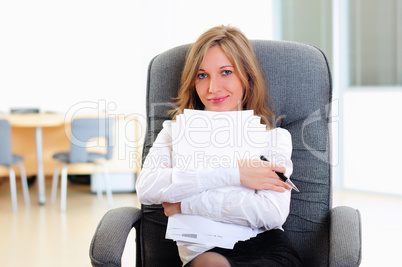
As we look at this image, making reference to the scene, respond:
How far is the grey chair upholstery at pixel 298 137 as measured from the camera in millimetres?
1739

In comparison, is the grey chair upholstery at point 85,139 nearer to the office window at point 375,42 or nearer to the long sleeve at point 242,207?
the office window at point 375,42

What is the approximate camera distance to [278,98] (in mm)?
1814

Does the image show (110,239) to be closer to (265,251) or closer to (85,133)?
(265,251)

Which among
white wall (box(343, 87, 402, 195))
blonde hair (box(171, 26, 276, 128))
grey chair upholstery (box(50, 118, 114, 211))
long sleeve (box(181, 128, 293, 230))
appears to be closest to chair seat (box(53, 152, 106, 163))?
grey chair upholstery (box(50, 118, 114, 211))

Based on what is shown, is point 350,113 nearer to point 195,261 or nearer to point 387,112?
point 387,112

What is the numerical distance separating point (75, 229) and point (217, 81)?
86.3 inches

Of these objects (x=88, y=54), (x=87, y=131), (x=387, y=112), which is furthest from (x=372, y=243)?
(x=88, y=54)

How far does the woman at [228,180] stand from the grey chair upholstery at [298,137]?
3.7 inches

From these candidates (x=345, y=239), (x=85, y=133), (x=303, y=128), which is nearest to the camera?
(x=345, y=239)

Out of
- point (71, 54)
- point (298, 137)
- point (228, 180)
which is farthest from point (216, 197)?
point (71, 54)

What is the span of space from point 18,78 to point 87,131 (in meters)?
2.20

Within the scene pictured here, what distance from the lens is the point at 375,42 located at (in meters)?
4.36

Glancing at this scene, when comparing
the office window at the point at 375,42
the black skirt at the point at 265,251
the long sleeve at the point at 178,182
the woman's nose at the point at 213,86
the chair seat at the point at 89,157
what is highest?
the office window at the point at 375,42

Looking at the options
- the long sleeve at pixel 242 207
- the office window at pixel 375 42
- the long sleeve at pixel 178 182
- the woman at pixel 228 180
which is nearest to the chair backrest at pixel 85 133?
the office window at pixel 375 42
